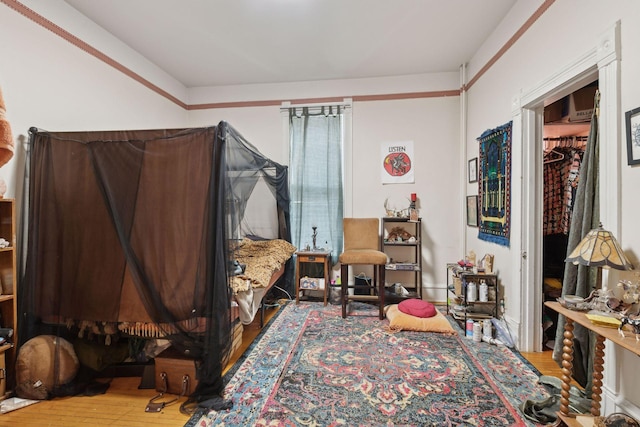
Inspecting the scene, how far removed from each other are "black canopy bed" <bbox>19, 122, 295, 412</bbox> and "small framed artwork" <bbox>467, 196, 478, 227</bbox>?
9.74 ft

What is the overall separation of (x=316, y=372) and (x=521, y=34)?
3.46 metres

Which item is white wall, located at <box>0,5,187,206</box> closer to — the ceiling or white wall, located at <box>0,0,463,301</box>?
white wall, located at <box>0,0,463,301</box>

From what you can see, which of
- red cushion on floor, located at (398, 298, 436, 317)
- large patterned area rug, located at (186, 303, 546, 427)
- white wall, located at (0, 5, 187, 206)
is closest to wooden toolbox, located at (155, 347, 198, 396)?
large patterned area rug, located at (186, 303, 546, 427)

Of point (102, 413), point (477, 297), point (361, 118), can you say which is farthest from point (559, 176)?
point (102, 413)

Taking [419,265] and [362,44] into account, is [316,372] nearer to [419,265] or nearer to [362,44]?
[419,265]

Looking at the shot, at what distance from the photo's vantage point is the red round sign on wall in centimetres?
421

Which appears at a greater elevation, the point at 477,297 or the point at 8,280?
the point at 8,280

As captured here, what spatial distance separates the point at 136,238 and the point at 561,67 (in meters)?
3.32

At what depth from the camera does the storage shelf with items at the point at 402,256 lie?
387 centimetres

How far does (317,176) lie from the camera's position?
4.39 metres

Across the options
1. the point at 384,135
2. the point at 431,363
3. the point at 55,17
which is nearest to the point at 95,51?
the point at 55,17

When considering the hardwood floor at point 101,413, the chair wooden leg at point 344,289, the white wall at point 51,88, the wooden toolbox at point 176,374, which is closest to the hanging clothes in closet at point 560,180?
the chair wooden leg at point 344,289

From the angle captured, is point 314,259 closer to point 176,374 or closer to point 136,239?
point 176,374

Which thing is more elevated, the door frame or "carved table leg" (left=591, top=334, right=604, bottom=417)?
the door frame
